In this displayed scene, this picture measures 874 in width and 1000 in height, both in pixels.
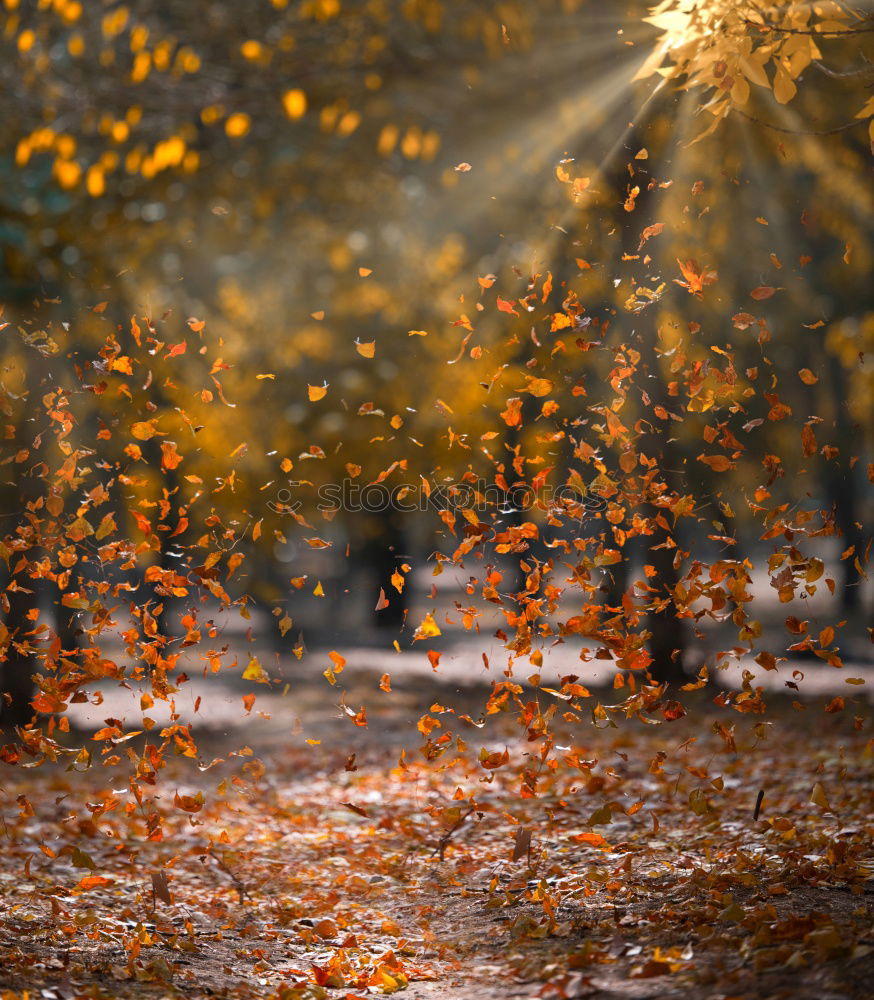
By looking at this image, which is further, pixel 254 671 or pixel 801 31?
pixel 254 671

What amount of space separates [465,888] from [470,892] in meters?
0.10

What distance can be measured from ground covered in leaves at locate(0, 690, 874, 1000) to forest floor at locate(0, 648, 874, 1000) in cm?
2

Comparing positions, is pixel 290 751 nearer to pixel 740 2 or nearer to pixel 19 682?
pixel 19 682

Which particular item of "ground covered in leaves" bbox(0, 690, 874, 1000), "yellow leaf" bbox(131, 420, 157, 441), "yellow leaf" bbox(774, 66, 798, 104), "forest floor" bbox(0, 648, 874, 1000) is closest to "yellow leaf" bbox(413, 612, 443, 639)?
"forest floor" bbox(0, 648, 874, 1000)

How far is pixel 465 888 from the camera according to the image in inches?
237

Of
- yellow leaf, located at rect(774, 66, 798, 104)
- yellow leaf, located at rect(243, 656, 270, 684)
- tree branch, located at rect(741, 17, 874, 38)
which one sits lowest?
yellow leaf, located at rect(243, 656, 270, 684)

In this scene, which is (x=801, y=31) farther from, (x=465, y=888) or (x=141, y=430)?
(x=465, y=888)

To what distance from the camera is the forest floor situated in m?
4.27

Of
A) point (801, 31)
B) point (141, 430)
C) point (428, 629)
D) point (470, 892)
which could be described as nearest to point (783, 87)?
point (801, 31)

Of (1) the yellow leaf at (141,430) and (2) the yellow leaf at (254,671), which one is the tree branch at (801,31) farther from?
(2) the yellow leaf at (254,671)

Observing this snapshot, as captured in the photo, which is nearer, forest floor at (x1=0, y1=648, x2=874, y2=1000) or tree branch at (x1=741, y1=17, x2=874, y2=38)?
forest floor at (x1=0, y1=648, x2=874, y2=1000)

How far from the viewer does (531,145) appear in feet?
41.1

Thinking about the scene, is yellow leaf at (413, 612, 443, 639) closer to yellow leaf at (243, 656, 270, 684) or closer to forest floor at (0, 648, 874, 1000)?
forest floor at (0, 648, 874, 1000)

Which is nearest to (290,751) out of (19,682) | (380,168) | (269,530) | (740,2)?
(19,682)
